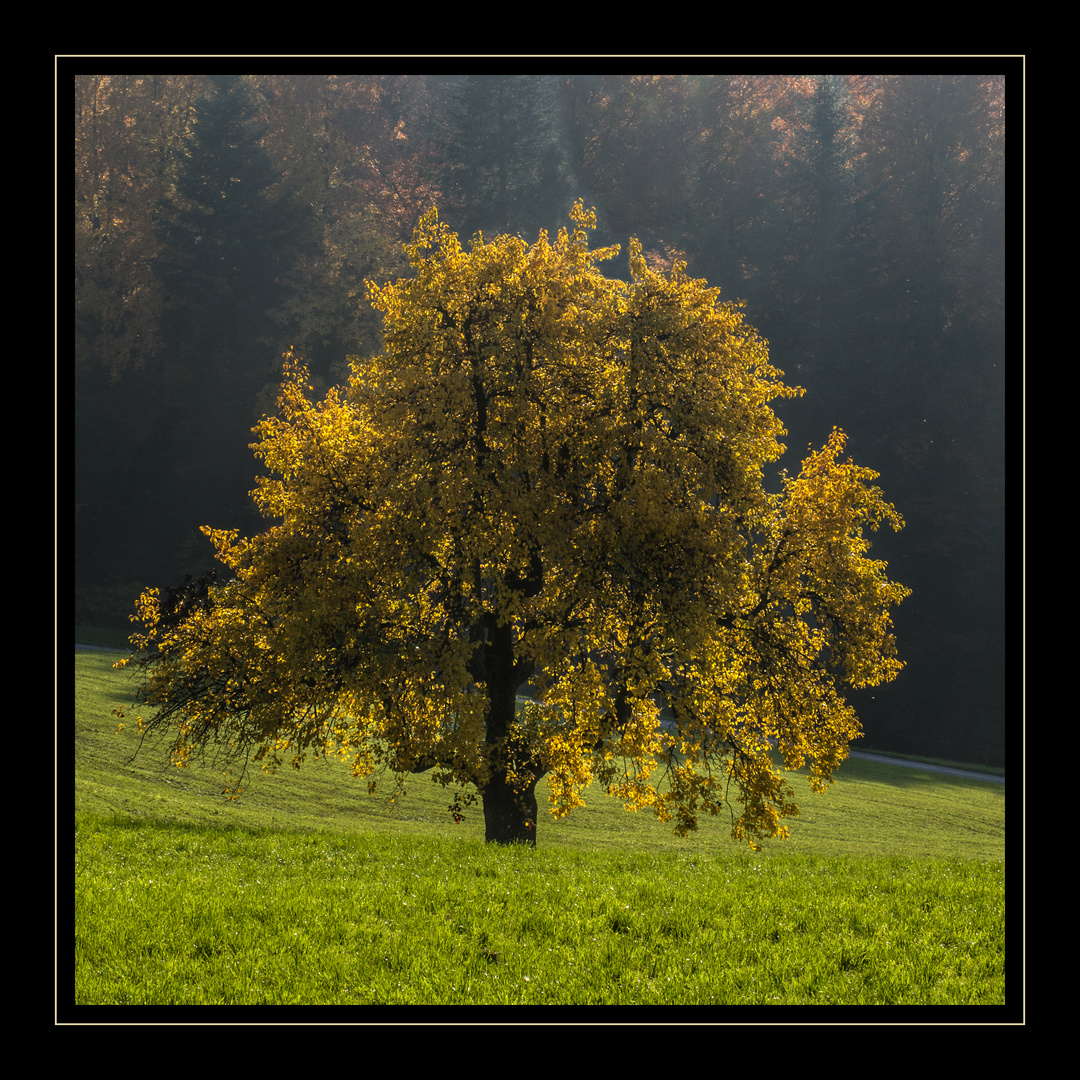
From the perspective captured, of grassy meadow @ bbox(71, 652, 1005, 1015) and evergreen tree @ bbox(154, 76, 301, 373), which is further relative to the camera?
evergreen tree @ bbox(154, 76, 301, 373)

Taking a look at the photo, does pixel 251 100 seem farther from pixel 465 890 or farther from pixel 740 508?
pixel 465 890

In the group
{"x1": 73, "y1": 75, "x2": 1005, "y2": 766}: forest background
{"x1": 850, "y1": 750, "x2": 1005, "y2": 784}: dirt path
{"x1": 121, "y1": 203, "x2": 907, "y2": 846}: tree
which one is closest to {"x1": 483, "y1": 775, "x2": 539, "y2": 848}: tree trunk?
{"x1": 121, "y1": 203, "x2": 907, "y2": 846}: tree

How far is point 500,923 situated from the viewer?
692 centimetres

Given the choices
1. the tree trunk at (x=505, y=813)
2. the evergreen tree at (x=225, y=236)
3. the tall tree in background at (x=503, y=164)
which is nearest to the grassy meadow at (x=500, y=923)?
the tree trunk at (x=505, y=813)

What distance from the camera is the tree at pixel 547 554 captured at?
33.3 feet

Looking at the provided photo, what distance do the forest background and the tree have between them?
33.1m

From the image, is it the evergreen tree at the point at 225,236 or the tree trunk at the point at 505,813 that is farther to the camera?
the evergreen tree at the point at 225,236

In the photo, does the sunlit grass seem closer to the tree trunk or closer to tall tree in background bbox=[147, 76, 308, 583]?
the tree trunk

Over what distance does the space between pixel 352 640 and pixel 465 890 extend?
3.48 m

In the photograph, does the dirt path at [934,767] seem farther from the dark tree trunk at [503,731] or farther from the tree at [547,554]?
the dark tree trunk at [503,731]

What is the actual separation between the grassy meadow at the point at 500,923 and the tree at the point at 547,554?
1.43 metres

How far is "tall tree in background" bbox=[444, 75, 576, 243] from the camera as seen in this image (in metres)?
47.8
